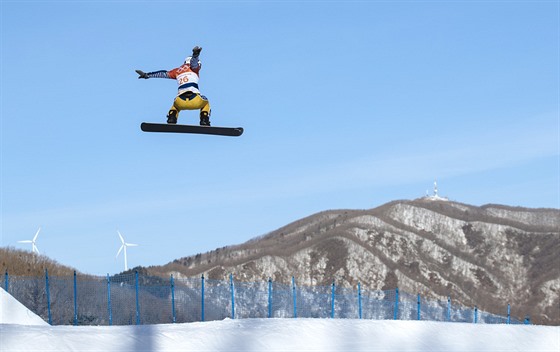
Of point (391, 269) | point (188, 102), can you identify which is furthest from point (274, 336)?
point (391, 269)

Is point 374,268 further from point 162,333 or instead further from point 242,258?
point 162,333

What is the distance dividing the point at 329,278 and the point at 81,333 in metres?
153

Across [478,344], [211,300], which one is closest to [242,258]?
[211,300]

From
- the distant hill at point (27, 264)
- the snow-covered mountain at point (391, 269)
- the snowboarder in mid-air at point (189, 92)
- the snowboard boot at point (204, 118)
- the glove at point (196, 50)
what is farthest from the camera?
the snow-covered mountain at point (391, 269)

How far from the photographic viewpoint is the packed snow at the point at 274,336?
20.9 m

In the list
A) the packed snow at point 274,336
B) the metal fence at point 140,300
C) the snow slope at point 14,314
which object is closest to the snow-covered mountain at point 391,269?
the metal fence at point 140,300

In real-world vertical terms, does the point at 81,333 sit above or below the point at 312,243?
below

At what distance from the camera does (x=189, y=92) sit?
1741 cm

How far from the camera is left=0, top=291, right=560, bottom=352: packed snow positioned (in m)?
20.9

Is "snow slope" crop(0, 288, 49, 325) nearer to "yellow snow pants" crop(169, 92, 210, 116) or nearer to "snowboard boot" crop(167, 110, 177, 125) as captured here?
"snowboard boot" crop(167, 110, 177, 125)

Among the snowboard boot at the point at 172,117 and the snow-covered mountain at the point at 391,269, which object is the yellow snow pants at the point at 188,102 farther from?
the snow-covered mountain at the point at 391,269

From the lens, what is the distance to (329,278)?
569 ft

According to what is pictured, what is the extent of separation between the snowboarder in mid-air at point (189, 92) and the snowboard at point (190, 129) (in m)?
0.11

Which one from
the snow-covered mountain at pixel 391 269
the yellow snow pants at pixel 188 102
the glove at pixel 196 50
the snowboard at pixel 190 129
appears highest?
the snow-covered mountain at pixel 391 269
